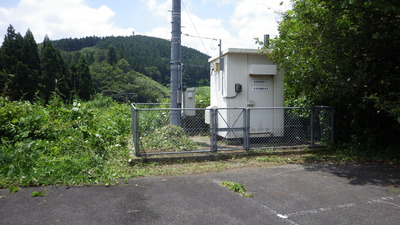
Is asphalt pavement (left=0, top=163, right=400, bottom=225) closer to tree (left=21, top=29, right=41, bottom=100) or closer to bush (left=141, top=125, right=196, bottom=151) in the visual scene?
bush (left=141, top=125, right=196, bottom=151)

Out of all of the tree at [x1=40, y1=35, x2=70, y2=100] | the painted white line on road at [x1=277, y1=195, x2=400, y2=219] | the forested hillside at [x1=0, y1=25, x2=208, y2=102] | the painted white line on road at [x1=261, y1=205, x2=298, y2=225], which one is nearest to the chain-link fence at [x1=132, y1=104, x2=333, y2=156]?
the forested hillside at [x1=0, y1=25, x2=208, y2=102]

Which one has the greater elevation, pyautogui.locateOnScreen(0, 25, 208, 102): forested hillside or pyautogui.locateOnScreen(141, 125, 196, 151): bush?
pyautogui.locateOnScreen(0, 25, 208, 102): forested hillside

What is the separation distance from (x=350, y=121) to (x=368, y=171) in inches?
97.8

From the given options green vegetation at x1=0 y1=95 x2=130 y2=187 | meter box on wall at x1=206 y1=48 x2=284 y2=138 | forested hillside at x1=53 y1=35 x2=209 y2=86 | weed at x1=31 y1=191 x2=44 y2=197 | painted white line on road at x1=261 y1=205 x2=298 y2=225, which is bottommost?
painted white line on road at x1=261 y1=205 x2=298 y2=225

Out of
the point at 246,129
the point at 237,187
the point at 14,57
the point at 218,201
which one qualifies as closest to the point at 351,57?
the point at 246,129

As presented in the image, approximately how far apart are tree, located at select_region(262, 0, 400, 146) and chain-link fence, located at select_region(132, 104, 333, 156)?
860 millimetres

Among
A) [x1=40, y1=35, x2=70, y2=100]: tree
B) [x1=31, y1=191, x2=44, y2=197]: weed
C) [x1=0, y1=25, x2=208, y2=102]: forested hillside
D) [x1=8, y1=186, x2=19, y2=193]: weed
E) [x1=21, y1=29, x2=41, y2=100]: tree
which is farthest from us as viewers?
[x1=40, y1=35, x2=70, y2=100]: tree

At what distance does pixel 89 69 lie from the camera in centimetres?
5747

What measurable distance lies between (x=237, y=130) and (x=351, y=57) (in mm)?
3161

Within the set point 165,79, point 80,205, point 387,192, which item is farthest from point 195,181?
point 165,79

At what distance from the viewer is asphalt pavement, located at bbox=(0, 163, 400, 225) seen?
12.3ft

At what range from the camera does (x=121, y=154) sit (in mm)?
7035

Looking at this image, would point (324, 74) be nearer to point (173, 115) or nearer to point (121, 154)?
point (173, 115)

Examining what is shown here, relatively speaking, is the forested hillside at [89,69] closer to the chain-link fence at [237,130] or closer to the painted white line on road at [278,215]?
the chain-link fence at [237,130]
